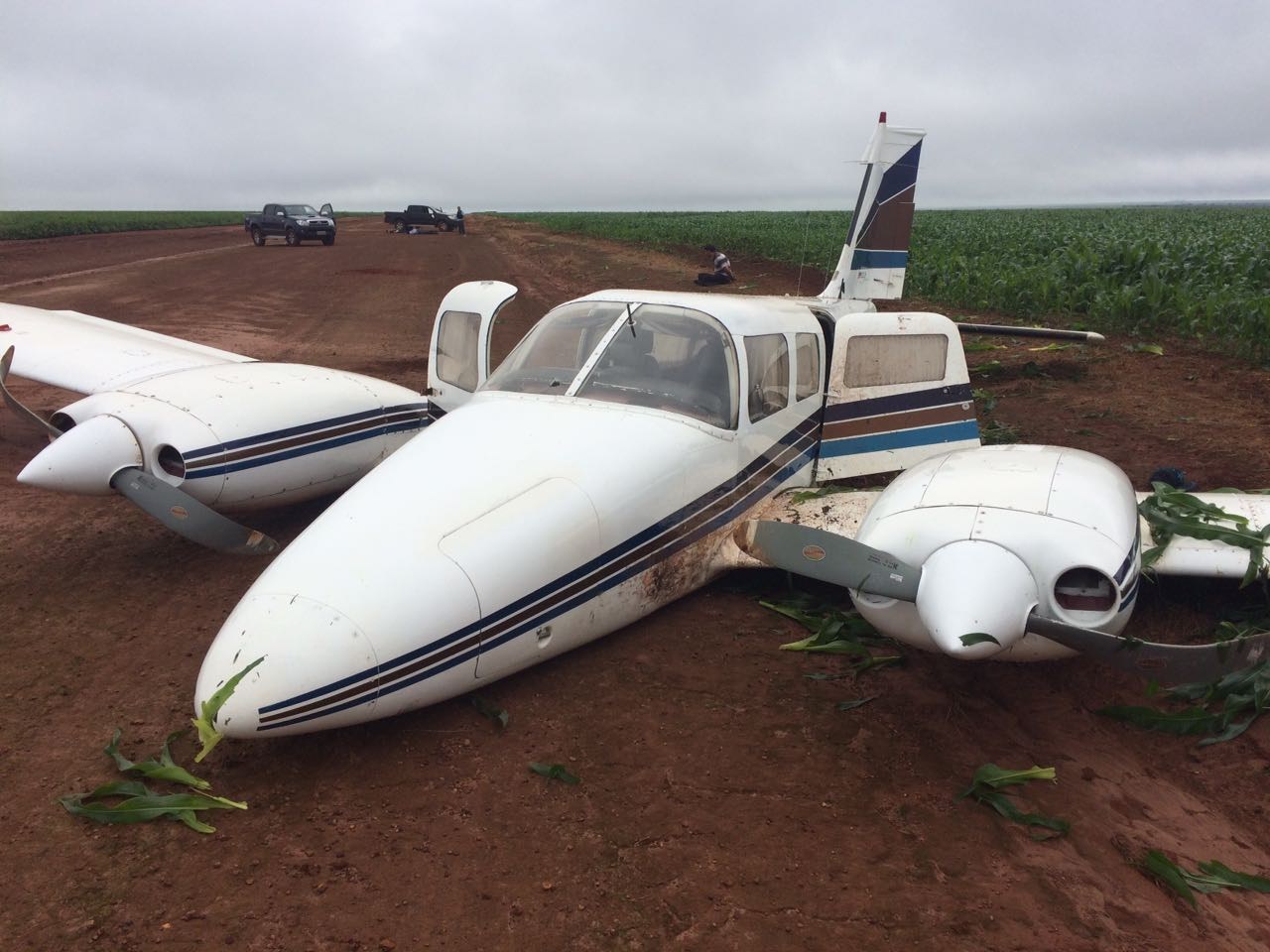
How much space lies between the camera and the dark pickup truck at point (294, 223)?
155 ft

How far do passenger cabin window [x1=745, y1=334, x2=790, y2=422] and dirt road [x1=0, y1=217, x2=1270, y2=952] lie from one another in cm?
129

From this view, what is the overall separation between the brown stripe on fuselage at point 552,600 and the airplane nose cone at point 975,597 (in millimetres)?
1599

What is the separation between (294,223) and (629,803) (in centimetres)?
4901

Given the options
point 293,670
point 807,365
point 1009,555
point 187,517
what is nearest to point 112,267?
point 187,517

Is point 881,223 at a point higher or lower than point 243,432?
higher

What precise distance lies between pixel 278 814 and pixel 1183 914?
373cm

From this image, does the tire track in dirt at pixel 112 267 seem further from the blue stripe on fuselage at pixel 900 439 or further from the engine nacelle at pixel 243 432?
the blue stripe on fuselage at pixel 900 439

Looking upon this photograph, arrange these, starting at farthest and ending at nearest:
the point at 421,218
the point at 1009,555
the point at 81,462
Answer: the point at 421,218 < the point at 81,462 < the point at 1009,555

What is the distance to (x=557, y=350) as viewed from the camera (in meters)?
6.41

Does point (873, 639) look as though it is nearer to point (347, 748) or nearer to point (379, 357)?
point (347, 748)

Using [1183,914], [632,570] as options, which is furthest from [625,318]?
[1183,914]

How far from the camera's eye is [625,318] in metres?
6.39

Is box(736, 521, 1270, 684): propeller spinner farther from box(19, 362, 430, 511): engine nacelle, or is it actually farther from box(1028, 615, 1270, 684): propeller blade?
box(19, 362, 430, 511): engine nacelle

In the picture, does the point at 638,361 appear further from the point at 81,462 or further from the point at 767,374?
the point at 81,462
